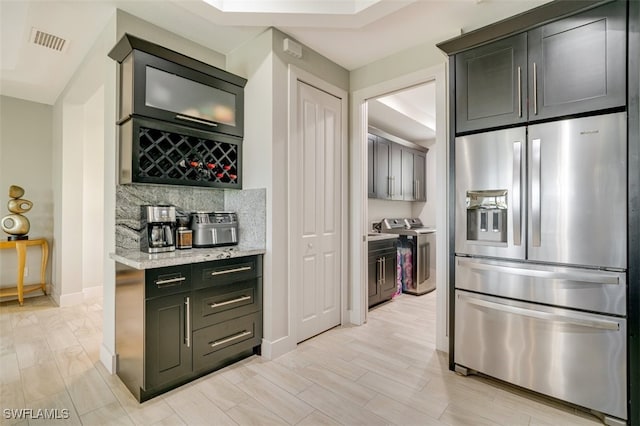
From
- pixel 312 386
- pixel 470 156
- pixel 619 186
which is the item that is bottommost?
pixel 312 386

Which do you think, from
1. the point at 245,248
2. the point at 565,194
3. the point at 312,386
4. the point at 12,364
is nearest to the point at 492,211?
the point at 565,194

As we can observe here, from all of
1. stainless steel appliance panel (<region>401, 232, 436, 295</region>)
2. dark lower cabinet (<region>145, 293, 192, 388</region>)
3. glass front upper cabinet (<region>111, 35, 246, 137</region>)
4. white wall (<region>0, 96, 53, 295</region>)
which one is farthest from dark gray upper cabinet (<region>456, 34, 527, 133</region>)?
white wall (<region>0, 96, 53, 295</region>)

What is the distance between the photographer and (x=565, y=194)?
197cm

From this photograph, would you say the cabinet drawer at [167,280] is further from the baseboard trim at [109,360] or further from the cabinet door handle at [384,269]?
the cabinet door handle at [384,269]

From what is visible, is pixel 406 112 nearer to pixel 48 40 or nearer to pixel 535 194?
pixel 535 194

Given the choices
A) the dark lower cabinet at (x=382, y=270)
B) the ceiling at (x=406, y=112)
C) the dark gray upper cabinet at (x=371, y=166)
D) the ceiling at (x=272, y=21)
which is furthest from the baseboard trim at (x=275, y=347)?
the ceiling at (x=406, y=112)

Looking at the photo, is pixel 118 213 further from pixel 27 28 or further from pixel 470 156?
pixel 470 156

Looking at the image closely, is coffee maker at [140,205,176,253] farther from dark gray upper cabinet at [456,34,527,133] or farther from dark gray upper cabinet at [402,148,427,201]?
dark gray upper cabinet at [402,148,427,201]

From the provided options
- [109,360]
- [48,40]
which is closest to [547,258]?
[109,360]

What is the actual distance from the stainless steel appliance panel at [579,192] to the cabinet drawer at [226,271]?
2078 millimetres

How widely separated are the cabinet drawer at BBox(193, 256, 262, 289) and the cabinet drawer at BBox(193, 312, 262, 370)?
0.34 meters

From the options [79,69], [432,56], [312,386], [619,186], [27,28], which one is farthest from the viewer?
[79,69]

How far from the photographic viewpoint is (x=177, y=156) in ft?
8.46

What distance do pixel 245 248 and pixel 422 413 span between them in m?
1.80
